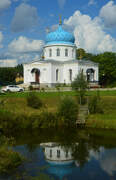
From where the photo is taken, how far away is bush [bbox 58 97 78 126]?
23250 millimetres

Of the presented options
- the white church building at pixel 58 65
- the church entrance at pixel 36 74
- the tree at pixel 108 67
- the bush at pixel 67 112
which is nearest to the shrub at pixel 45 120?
the bush at pixel 67 112

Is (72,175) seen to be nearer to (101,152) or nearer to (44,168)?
(44,168)

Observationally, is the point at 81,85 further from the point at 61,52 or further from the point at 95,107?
the point at 61,52

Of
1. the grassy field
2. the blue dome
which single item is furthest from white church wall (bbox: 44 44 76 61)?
the grassy field

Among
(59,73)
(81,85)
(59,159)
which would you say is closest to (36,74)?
(59,73)

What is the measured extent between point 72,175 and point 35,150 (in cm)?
458

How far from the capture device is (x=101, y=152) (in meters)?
16.9

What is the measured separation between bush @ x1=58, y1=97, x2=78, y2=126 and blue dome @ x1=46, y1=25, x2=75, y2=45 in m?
26.8

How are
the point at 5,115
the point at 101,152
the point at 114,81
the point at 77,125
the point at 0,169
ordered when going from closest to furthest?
the point at 0,169 < the point at 101,152 < the point at 5,115 < the point at 77,125 < the point at 114,81

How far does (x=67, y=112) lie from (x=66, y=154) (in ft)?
23.3

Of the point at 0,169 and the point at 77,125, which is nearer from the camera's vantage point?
the point at 0,169

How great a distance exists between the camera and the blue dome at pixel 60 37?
1916 inches

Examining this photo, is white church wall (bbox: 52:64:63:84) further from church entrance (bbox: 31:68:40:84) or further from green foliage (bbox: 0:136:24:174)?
green foliage (bbox: 0:136:24:174)

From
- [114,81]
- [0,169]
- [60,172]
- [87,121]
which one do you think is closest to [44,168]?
[60,172]
